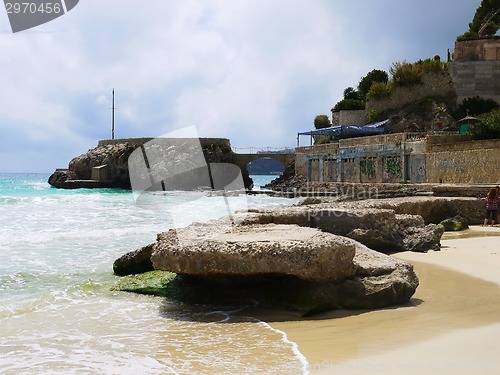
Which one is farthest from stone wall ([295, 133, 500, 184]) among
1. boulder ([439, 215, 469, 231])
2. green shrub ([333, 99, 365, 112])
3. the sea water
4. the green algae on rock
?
the sea water

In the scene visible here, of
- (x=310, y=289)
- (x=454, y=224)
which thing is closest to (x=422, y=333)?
(x=310, y=289)

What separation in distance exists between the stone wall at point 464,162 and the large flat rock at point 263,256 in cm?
1954

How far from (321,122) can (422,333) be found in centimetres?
5645

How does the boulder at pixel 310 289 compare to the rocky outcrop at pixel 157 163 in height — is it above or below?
below

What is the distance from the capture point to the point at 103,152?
6059 centimetres

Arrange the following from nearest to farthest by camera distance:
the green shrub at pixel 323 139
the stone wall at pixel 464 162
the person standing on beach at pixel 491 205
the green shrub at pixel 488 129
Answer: the person standing on beach at pixel 491 205
the stone wall at pixel 464 162
the green shrub at pixel 488 129
the green shrub at pixel 323 139

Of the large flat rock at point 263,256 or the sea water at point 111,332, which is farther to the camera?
the large flat rock at point 263,256

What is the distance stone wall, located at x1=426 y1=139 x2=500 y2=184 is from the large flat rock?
1954cm

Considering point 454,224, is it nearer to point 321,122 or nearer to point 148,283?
point 148,283

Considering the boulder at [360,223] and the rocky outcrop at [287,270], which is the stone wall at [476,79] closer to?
the boulder at [360,223]

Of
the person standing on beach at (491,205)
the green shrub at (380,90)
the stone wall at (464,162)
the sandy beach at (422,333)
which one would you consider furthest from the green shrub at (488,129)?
the sandy beach at (422,333)

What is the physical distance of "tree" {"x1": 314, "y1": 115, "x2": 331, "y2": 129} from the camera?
5986cm

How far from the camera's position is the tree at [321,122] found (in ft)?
196

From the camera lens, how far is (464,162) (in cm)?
2541
